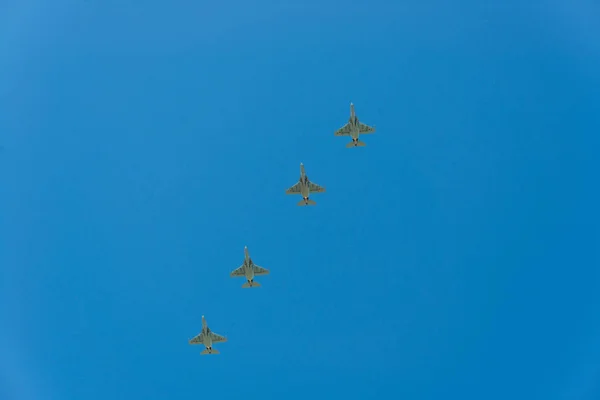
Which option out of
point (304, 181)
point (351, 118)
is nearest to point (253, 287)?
point (304, 181)

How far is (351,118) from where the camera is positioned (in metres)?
107

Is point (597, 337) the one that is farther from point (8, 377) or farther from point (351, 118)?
point (8, 377)

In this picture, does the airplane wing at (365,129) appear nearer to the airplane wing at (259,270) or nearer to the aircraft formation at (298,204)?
the aircraft formation at (298,204)

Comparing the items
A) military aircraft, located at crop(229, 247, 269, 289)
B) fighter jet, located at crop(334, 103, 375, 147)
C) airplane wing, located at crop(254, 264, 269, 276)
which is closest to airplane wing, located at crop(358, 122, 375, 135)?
fighter jet, located at crop(334, 103, 375, 147)

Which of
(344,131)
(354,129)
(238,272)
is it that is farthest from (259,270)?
(354,129)

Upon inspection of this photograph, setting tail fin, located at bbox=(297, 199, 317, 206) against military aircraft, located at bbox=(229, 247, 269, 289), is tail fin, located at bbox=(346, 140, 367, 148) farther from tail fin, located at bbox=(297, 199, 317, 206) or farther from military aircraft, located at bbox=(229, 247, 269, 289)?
military aircraft, located at bbox=(229, 247, 269, 289)

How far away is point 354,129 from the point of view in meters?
107

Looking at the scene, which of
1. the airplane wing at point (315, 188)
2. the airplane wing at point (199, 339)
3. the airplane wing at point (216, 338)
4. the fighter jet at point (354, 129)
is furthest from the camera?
the airplane wing at point (315, 188)

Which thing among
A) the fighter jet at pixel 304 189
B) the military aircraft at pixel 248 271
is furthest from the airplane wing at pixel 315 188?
the military aircraft at pixel 248 271

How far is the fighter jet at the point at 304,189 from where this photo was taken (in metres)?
107

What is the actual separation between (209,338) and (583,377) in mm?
62737

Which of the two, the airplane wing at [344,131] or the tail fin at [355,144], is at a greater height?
the airplane wing at [344,131]

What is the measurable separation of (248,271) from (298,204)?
1411cm

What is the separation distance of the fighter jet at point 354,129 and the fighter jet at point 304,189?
9.08 metres
